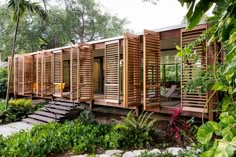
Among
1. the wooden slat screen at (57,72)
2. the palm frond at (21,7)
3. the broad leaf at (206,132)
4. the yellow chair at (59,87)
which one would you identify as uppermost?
the palm frond at (21,7)

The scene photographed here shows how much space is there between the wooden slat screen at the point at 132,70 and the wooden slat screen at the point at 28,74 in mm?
8167

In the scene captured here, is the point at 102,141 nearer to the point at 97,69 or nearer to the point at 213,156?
the point at 213,156

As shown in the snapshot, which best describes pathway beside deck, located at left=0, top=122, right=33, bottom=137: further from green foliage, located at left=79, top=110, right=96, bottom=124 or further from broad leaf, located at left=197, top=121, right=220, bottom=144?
broad leaf, located at left=197, top=121, right=220, bottom=144

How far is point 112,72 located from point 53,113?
3.31 metres

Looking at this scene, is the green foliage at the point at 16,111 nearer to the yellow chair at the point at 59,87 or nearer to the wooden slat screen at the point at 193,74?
the yellow chair at the point at 59,87

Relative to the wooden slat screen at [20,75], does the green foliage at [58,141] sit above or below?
below

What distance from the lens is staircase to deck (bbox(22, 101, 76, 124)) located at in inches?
395

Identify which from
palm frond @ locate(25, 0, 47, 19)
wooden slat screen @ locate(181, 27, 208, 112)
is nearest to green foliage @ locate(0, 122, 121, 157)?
wooden slat screen @ locate(181, 27, 208, 112)

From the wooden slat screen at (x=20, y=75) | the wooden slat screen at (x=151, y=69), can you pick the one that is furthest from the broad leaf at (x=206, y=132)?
the wooden slat screen at (x=20, y=75)

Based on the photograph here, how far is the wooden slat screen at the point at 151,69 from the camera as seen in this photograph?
764cm

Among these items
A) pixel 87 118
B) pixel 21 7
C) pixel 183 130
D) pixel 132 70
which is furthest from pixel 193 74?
pixel 21 7

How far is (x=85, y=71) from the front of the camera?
1026 cm

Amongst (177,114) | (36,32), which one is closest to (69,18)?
(36,32)

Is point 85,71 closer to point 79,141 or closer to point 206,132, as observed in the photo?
point 79,141
